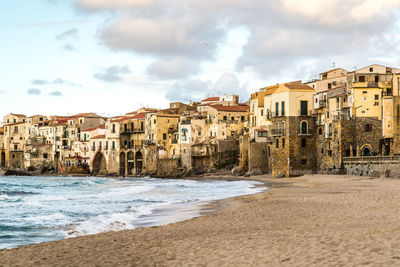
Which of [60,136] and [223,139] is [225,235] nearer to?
[223,139]

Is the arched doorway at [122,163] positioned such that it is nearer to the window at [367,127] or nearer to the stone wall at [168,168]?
the stone wall at [168,168]

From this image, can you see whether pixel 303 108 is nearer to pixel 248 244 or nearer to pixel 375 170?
pixel 375 170

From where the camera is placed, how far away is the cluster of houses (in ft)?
152

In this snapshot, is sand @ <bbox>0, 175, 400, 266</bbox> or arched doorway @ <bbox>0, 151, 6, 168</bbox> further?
arched doorway @ <bbox>0, 151, 6, 168</bbox>

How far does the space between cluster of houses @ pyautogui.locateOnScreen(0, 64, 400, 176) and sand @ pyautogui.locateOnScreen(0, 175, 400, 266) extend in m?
29.2

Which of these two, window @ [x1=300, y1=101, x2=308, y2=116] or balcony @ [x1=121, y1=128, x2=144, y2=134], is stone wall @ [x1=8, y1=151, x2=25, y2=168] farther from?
window @ [x1=300, y1=101, x2=308, y2=116]

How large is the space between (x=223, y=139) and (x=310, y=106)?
64.9 feet

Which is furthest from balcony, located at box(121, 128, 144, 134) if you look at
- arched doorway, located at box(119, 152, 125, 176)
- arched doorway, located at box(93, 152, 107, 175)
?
arched doorway, located at box(93, 152, 107, 175)

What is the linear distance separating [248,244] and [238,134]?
197 feet

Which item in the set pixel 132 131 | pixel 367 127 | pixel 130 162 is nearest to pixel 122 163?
pixel 130 162

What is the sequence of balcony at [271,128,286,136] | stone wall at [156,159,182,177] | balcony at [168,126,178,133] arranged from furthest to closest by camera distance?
balcony at [168,126,178,133] → stone wall at [156,159,182,177] → balcony at [271,128,286,136]

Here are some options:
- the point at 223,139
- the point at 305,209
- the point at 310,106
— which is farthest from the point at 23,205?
the point at 223,139

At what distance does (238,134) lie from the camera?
235 feet

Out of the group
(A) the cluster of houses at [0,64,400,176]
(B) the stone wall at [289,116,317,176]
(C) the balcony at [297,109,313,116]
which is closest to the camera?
(A) the cluster of houses at [0,64,400,176]
